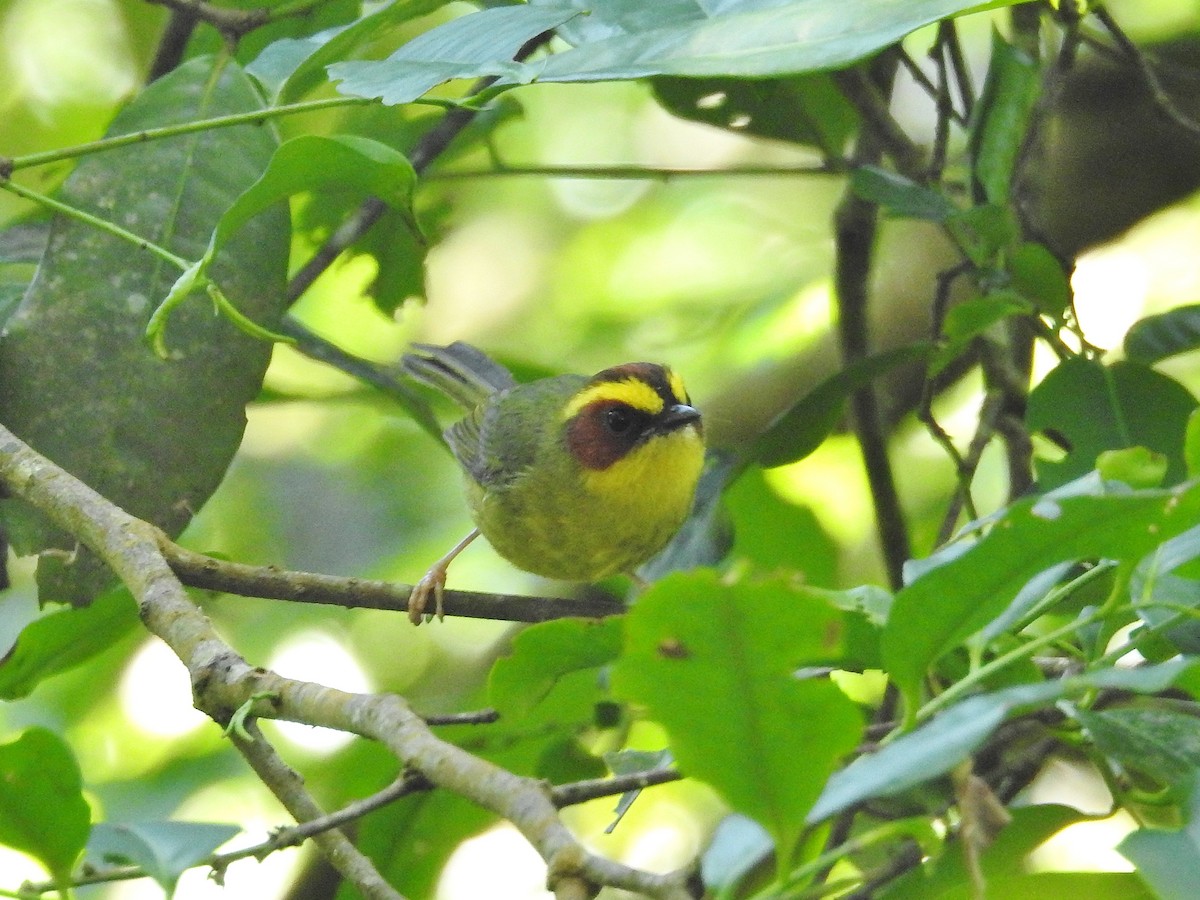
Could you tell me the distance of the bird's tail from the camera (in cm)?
469

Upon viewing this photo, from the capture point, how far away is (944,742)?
3.72 feet

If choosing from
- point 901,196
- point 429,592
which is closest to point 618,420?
point 429,592

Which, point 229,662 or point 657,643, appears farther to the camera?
point 229,662

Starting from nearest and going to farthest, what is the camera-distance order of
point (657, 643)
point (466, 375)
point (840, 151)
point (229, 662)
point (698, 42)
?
point (657, 643)
point (229, 662)
point (698, 42)
point (840, 151)
point (466, 375)

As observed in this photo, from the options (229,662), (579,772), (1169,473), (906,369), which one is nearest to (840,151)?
(906,369)

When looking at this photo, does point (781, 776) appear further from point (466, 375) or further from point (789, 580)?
point (466, 375)

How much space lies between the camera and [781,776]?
1213 mm

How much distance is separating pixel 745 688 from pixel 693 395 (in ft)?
12.9

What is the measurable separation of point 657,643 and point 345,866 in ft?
2.25

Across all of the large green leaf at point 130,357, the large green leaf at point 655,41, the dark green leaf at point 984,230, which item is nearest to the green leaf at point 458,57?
the large green leaf at point 655,41

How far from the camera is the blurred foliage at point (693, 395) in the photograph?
1.39 metres

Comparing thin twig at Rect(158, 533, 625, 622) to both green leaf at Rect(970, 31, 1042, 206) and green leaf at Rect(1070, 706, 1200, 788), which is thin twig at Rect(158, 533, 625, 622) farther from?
green leaf at Rect(970, 31, 1042, 206)

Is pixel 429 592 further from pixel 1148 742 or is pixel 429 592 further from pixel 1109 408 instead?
pixel 1148 742

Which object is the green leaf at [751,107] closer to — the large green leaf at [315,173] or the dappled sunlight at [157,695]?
the large green leaf at [315,173]
